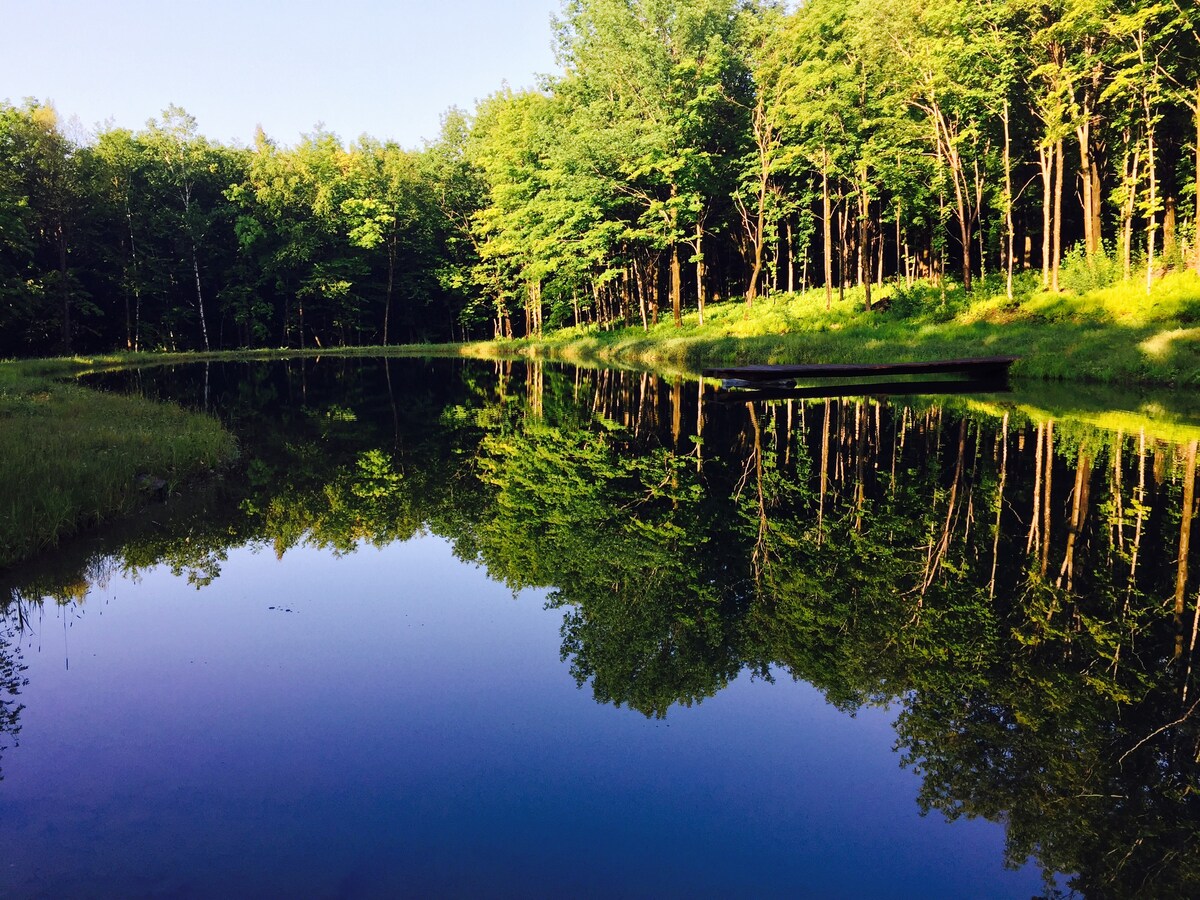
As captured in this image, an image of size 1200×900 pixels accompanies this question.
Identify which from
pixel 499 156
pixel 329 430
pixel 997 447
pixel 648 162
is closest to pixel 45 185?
pixel 499 156

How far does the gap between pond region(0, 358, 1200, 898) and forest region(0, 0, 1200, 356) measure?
23.2 m

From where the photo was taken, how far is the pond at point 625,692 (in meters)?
3.72

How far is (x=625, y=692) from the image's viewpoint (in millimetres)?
5492

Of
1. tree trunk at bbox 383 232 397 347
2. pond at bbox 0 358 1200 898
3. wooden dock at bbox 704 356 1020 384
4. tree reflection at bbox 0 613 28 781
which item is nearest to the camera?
pond at bbox 0 358 1200 898

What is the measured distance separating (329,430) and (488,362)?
1121 inches

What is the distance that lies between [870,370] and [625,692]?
66.1 feet

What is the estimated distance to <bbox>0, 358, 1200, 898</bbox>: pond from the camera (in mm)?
3719

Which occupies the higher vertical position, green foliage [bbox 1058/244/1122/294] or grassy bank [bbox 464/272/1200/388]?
green foliage [bbox 1058/244/1122/294]

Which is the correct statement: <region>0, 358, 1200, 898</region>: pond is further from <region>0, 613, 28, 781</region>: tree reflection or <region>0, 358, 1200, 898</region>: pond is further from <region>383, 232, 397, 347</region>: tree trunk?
<region>383, 232, 397, 347</region>: tree trunk

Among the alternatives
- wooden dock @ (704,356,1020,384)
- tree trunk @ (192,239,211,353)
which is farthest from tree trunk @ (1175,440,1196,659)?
tree trunk @ (192,239,211,353)

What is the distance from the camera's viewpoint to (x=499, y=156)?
56.4m

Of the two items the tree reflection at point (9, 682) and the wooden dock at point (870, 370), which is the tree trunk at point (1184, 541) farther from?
the wooden dock at point (870, 370)

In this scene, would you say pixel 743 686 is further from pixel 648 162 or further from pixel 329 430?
pixel 648 162

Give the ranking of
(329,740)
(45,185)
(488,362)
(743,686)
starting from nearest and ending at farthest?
(329,740), (743,686), (488,362), (45,185)
